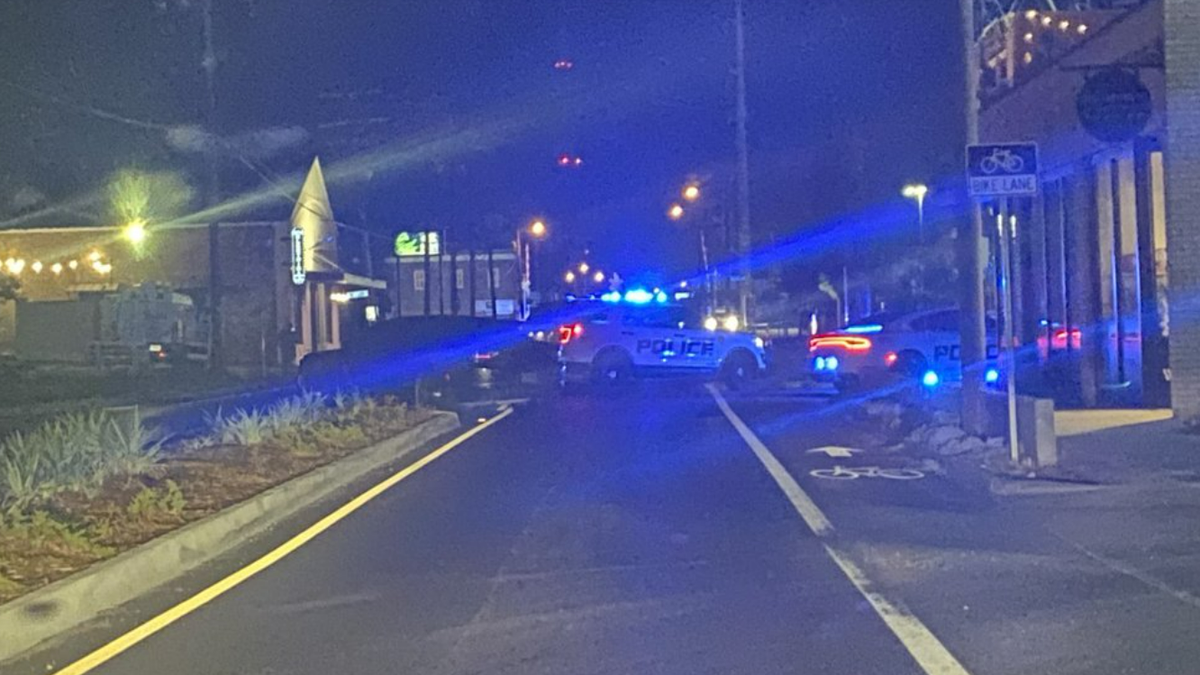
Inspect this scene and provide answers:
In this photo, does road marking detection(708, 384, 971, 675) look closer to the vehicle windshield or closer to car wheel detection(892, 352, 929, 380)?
the vehicle windshield

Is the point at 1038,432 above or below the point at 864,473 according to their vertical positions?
above

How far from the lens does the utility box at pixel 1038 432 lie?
14.1m

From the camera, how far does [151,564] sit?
10.6m

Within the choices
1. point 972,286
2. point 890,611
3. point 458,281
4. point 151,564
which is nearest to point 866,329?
point 972,286

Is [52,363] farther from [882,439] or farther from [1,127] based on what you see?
[882,439]

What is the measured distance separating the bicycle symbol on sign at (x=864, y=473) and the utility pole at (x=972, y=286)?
1.67 m

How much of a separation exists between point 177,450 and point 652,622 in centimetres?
971

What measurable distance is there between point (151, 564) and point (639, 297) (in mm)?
27680

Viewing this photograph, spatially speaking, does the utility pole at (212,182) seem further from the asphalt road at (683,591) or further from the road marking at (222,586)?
the asphalt road at (683,591)

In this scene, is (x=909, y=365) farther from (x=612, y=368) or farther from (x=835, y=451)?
(x=612, y=368)

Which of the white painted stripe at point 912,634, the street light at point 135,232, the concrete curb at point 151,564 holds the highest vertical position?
the street light at point 135,232

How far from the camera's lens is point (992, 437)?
16.4 meters

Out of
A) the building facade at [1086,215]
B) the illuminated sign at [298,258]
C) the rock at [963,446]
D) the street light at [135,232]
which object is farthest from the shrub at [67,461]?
the illuminated sign at [298,258]

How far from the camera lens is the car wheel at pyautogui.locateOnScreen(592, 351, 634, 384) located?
32531 mm
